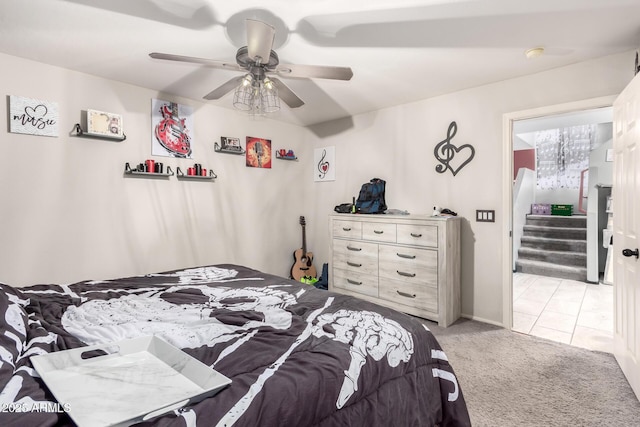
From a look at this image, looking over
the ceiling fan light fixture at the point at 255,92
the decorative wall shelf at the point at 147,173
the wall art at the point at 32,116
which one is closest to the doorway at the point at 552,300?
the ceiling fan light fixture at the point at 255,92

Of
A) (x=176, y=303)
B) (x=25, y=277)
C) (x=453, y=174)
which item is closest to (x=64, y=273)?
(x=25, y=277)

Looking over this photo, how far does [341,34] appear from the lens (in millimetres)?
2254

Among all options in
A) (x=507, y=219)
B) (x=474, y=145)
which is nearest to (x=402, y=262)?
Answer: (x=507, y=219)

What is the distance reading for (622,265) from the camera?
227 cm

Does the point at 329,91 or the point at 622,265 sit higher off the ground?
the point at 329,91

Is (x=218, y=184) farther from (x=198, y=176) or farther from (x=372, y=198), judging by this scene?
(x=372, y=198)

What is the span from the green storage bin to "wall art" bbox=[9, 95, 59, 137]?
7619 mm

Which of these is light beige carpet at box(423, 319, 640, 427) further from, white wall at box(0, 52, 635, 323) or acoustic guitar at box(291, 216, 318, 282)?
acoustic guitar at box(291, 216, 318, 282)

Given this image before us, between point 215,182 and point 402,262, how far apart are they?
2.29 m

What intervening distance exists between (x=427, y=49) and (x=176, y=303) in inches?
95.7

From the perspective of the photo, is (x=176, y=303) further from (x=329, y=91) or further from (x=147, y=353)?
(x=329, y=91)

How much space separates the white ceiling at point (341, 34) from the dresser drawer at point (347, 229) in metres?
1.57

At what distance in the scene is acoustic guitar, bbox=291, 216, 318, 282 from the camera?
4516 mm

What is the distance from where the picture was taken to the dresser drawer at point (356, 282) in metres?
3.64
